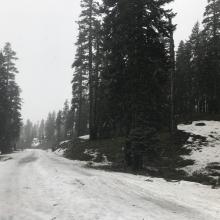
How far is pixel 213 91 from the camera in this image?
145 ft

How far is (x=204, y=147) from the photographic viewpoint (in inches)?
867

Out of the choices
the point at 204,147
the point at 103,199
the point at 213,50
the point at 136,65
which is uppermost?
the point at 213,50

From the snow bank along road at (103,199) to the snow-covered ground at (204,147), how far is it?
16.3 feet

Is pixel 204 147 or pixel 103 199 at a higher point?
pixel 204 147

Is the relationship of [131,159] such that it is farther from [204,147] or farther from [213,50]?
[213,50]

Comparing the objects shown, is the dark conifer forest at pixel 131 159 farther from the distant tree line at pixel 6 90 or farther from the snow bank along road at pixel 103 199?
the distant tree line at pixel 6 90

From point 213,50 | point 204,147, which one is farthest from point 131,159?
point 213,50

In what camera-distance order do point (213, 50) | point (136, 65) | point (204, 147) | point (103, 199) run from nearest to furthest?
point (103, 199)
point (136, 65)
point (204, 147)
point (213, 50)

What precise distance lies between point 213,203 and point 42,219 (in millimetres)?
4937

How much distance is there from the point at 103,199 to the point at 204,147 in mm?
13408

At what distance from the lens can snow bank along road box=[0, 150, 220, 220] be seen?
27.8 ft

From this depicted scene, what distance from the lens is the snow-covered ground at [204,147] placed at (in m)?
18.7

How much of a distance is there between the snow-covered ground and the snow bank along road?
16.3ft

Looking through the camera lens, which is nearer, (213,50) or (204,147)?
(204,147)
